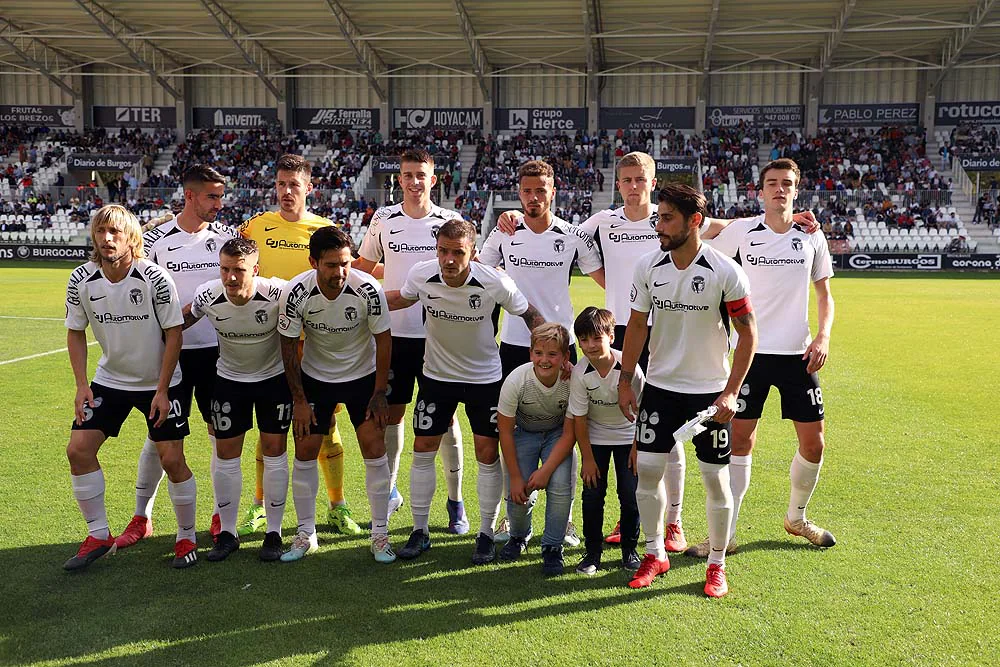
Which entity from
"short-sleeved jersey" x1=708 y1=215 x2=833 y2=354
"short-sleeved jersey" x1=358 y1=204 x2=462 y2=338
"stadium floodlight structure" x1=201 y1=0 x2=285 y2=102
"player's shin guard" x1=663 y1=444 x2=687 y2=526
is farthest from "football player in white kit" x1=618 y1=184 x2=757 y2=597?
"stadium floodlight structure" x1=201 y1=0 x2=285 y2=102

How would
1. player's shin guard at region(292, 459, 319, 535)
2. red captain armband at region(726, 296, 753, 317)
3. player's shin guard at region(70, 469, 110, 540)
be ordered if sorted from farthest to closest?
player's shin guard at region(292, 459, 319, 535), player's shin guard at region(70, 469, 110, 540), red captain armband at region(726, 296, 753, 317)

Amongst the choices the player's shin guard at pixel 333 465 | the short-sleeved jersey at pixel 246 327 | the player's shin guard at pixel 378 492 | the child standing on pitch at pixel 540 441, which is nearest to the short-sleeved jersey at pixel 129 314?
the short-sleeved jersey at pixel 246 327

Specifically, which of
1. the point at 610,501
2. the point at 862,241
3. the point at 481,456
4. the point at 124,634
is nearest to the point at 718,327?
the point at 481,456

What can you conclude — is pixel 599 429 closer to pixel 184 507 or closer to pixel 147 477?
pixel 184 507

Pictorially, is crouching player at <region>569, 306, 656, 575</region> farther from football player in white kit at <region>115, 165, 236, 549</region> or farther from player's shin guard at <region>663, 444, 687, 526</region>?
football player in white kit at <region>115, 165, 236, 549</region>

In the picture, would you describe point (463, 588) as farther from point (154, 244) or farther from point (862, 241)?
point (862, 241)

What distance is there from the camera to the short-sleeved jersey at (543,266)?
223 inches

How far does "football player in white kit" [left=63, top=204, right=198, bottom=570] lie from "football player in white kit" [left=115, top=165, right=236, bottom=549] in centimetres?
38

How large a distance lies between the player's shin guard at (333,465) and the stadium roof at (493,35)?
3137 centimetres

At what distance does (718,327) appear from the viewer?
454 cm

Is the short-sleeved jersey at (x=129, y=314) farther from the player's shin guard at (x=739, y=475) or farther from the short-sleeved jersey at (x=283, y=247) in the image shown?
the player's shin guard at (x=739, y=475)

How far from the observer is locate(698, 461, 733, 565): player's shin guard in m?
4.64

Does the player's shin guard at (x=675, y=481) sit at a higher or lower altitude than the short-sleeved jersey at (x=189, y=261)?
lower

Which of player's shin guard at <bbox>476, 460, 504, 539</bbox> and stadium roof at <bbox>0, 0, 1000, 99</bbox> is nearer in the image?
player's shin guard at <bbox>476, 460, 504, 539</bbox>
